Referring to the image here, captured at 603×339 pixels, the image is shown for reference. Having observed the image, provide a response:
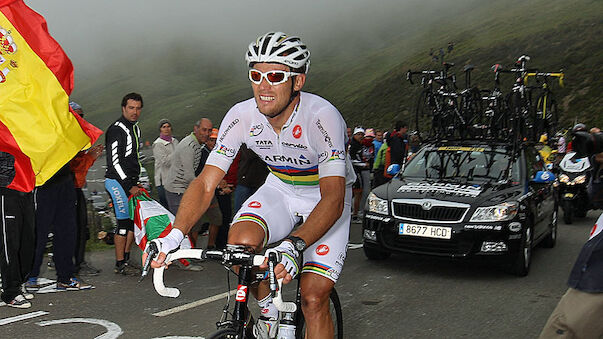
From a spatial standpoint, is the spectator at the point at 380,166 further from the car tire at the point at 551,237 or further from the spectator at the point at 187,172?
the spectator at the point at 187,172

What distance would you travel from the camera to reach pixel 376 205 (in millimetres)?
8680

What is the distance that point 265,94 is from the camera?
393cm

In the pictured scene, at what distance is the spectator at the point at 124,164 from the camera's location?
322 inches

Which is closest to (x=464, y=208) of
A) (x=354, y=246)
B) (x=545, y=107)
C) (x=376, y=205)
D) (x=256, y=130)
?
(x=376, y=205)

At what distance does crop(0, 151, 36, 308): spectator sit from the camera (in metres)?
6.59

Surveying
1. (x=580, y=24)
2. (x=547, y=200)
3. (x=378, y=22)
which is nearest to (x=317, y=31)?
(x=378, y=22)

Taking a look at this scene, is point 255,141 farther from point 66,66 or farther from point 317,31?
point 317,31

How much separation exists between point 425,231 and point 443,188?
74 cm

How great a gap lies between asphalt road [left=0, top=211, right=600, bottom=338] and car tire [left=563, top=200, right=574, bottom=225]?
443 cm

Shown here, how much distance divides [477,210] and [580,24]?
3646 inches

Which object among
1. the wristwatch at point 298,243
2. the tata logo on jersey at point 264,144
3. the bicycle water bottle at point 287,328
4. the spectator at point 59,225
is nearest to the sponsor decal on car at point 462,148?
the spectator at point 59,225

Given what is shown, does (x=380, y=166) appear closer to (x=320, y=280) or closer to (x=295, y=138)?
(x=295, y=138)

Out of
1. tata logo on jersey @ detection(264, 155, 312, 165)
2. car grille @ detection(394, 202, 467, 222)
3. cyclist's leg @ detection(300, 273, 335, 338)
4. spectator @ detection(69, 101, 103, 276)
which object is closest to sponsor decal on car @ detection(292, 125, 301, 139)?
tata logo on jersey @ detection(264, 155, 312, 165)

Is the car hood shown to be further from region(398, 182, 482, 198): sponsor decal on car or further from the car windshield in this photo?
the car windshield
